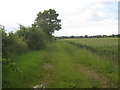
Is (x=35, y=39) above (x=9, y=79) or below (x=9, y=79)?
above

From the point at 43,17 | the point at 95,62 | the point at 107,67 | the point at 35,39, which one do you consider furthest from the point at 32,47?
the point at 43,17

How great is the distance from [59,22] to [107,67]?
4874 centimetres

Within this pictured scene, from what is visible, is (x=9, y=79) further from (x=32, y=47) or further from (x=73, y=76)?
(x=32, y=47)

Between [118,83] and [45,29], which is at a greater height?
[45,29]

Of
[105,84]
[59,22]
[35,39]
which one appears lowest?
[105,84]

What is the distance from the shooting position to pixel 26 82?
8359 millimetres

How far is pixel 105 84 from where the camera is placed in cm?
822

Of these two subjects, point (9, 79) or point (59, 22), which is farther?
point (59, 22)

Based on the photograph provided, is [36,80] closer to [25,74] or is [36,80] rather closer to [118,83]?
[25,74]

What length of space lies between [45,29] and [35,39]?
1586cm

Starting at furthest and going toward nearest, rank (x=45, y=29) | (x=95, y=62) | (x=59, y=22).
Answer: (x=59, y=22)
(x=45, y=29)
(x=95, y=62)

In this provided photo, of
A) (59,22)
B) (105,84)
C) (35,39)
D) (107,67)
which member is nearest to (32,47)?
(35,39)

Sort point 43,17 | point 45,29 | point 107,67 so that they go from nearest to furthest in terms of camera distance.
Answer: point 107,67
point 45,29
point 43,17

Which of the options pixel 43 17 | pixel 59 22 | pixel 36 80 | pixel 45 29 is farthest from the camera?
pixel 59 22
